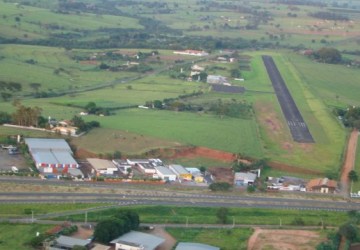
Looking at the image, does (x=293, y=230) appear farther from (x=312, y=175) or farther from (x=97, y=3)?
(x=97, y=3)

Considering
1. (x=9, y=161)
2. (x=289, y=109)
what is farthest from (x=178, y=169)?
(x=289, y=109)

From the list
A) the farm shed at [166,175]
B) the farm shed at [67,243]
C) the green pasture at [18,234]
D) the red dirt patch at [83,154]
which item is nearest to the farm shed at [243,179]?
the farm shed at [166,175]

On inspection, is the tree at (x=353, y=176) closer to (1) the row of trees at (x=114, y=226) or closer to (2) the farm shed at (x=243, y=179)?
(2) the farm shed at (x=243, y=179)

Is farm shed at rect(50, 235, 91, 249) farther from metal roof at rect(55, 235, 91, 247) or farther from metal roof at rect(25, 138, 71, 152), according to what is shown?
metal roof at rect(25, 138, 71, 152)

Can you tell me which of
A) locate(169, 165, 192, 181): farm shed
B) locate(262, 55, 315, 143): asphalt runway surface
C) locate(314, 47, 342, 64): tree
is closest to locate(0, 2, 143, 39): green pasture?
locate(262, 55, 315, 143): asphalt runway surface

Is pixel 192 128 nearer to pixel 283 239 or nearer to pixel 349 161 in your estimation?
pixel 349 161
